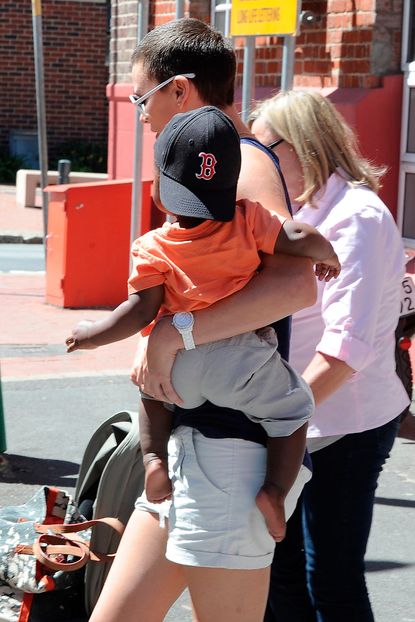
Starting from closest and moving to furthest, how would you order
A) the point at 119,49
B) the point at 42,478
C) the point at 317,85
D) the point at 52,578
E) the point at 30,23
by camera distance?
the point at 52,578 → the point at 42,478 → the point at 317,85 → the point at 119,49 → the point at 30,23

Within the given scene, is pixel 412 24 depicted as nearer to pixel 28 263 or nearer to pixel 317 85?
pixel 317 85

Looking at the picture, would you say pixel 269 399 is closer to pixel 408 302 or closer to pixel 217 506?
pixel 217 506

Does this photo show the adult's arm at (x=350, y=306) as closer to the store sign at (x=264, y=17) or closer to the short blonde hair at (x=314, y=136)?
the short blonde hair at (x=314, y=136)

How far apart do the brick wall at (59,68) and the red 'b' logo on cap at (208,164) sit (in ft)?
77.9

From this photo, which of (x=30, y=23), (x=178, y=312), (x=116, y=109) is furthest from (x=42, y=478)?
(x=30, y=23)

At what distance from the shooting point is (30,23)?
25.3 meters

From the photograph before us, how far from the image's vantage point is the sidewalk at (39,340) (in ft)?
26.4

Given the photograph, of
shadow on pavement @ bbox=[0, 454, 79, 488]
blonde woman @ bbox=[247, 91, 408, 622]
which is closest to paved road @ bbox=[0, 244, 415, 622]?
shadow on pavement @ bbox=[0, 454, 79, 488]

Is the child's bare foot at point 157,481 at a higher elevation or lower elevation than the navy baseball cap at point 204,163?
lower

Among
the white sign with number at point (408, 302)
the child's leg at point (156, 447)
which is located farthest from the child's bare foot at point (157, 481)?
the white sign with number at point (408, 302)

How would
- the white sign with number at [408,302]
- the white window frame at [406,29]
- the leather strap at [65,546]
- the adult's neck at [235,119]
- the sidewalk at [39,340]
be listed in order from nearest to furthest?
the adult's neck at [235,119]
the leather strap at [65,546]
the white sign with number at [408,302]
the white window frame at [406,29]
the sidewalk at [39,340]

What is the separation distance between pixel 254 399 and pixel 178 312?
24 cm

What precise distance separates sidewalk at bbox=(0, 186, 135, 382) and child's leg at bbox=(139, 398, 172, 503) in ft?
17.6

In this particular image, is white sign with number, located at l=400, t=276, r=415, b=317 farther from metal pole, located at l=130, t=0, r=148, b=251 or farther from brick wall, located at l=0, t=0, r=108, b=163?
brick wall, located at l=0, t=0, r=108, b=163
